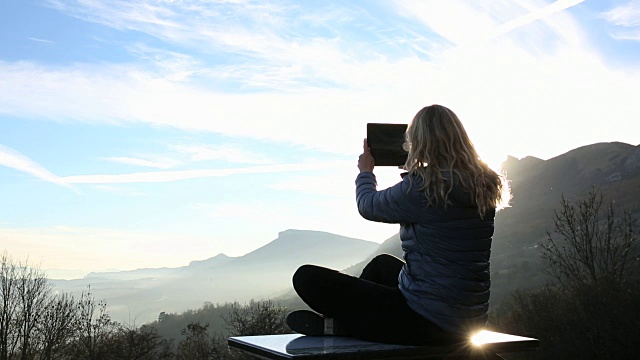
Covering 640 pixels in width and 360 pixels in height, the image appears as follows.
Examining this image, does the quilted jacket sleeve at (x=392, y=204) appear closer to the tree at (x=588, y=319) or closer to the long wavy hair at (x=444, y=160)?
the long wavy hair at (x=444, y=160)

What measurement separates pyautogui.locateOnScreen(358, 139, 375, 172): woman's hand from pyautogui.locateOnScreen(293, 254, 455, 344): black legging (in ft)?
1.64

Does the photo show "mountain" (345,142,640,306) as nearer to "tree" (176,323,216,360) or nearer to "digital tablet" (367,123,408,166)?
"tree" (176,323,216,360)

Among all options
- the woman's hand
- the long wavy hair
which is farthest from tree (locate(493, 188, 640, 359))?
the woman's hand

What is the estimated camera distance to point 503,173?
124 inches

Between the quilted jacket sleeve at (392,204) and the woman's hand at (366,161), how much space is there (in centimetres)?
11

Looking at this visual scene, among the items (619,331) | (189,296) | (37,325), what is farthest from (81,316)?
(189,296)

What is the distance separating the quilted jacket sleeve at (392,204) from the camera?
2826 millimetres

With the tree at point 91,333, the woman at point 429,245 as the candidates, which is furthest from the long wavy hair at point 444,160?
the tree at point 91,333

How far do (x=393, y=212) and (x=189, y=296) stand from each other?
185574 millimetres

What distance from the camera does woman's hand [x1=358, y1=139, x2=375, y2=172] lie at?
3047 mm

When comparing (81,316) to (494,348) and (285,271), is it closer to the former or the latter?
(494,348)

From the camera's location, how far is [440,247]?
113 inches

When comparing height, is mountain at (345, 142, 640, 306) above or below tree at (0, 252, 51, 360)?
above

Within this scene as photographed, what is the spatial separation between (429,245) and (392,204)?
249mm
